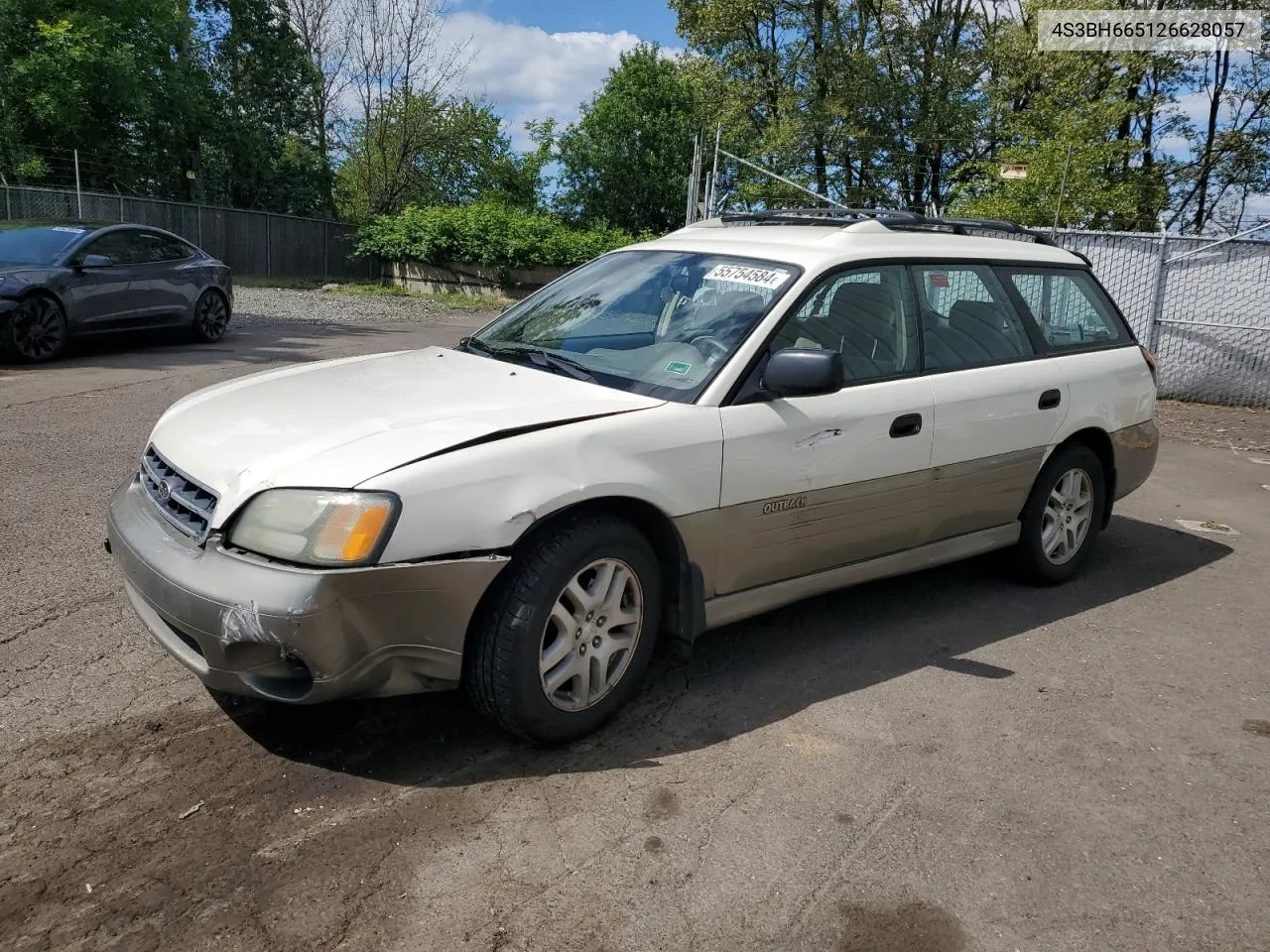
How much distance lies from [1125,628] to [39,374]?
368 inches

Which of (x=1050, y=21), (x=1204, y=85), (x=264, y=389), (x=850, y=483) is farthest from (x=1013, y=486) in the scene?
(x=1204, y=85)

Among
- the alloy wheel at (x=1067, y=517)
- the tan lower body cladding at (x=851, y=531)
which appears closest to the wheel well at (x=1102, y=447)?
the alloy wheel at (x=1067, y=517)

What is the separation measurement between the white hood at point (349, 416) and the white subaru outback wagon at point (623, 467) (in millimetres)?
14

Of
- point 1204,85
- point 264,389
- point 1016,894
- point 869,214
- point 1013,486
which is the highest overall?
point 1204,85

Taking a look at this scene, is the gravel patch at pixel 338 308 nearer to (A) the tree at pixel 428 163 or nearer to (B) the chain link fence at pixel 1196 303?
(B) the chain link fence at pixel 1196 303

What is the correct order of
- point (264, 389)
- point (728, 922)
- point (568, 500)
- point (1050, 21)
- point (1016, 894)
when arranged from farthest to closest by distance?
point (1050, 21), point (264, 389), point (568, 500), point (1016, 894), point (728, 922)

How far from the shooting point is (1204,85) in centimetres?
2856

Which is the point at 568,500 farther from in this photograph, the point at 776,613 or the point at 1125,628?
the point at 1125,628

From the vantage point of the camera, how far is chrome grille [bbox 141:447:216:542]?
3.25 metres

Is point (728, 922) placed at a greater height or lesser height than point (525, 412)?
lesser

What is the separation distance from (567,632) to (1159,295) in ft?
36.2

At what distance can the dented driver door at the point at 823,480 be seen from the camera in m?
3.85

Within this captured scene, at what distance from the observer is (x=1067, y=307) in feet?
17.9

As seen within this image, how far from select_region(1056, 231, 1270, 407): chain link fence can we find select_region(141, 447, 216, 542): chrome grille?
10977mm
